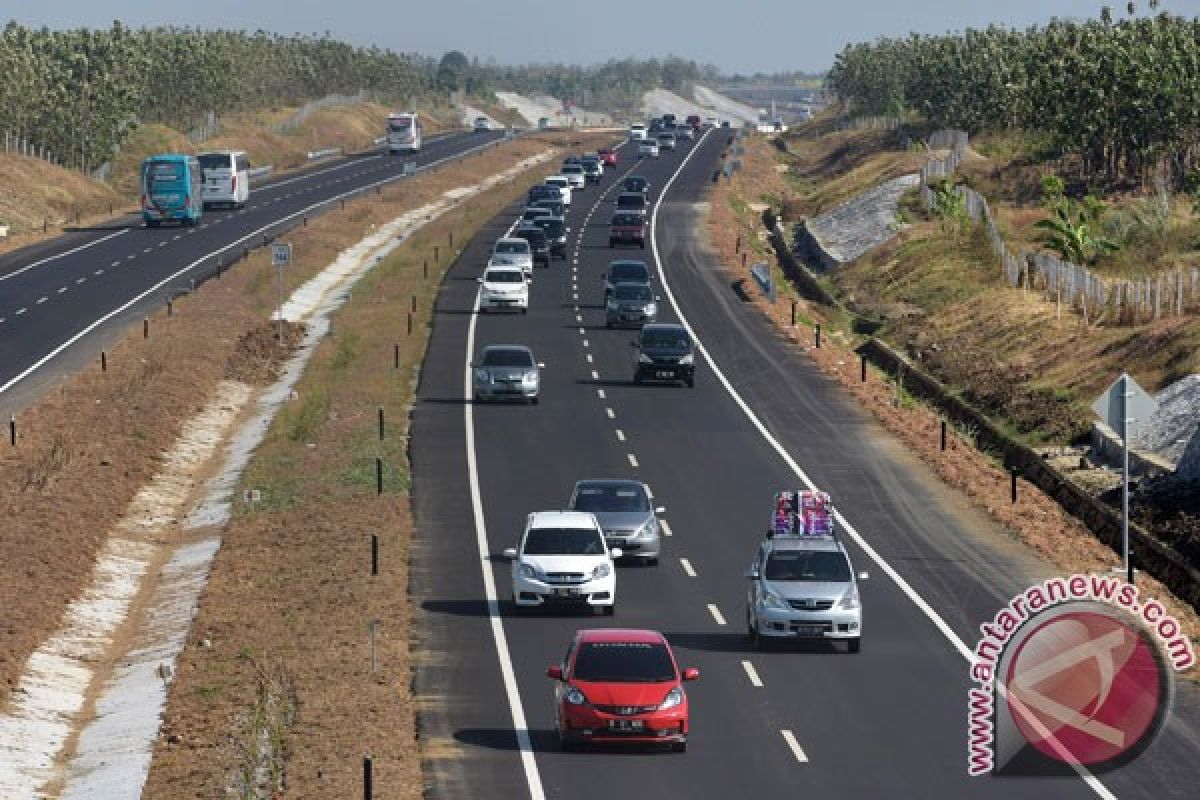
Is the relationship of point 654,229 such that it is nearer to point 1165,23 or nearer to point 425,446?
point 1165,23

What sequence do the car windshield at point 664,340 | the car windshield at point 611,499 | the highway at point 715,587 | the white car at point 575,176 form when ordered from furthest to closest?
the white car at point 575,176 → the car windshield at point 664,340 → the car windshield at point 611,499 → the highway at point 715,587

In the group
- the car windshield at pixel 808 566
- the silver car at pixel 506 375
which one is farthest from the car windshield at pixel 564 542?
the silver car at pixel 506 375

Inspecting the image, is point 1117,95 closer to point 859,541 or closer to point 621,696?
point 859,541

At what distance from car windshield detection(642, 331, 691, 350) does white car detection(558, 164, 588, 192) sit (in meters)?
87.6

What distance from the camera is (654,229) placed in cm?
13175

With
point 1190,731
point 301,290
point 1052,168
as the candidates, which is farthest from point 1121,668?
point 1052,168

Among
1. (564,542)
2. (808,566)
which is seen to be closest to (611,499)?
(564,542)

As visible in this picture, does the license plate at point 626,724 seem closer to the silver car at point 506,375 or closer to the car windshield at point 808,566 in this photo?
the car windshield at point 808,566

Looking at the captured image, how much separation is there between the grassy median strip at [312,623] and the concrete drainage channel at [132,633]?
0.64 meters

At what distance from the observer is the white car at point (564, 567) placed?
41375 mm

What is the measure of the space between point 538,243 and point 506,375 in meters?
42.9

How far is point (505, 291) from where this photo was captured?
305 feet

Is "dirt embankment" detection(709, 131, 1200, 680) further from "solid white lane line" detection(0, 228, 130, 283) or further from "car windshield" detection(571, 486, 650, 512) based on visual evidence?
"solid white lane line" detection(0, 228, 130, 283)

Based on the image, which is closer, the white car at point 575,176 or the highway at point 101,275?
the highway at point 101,275
